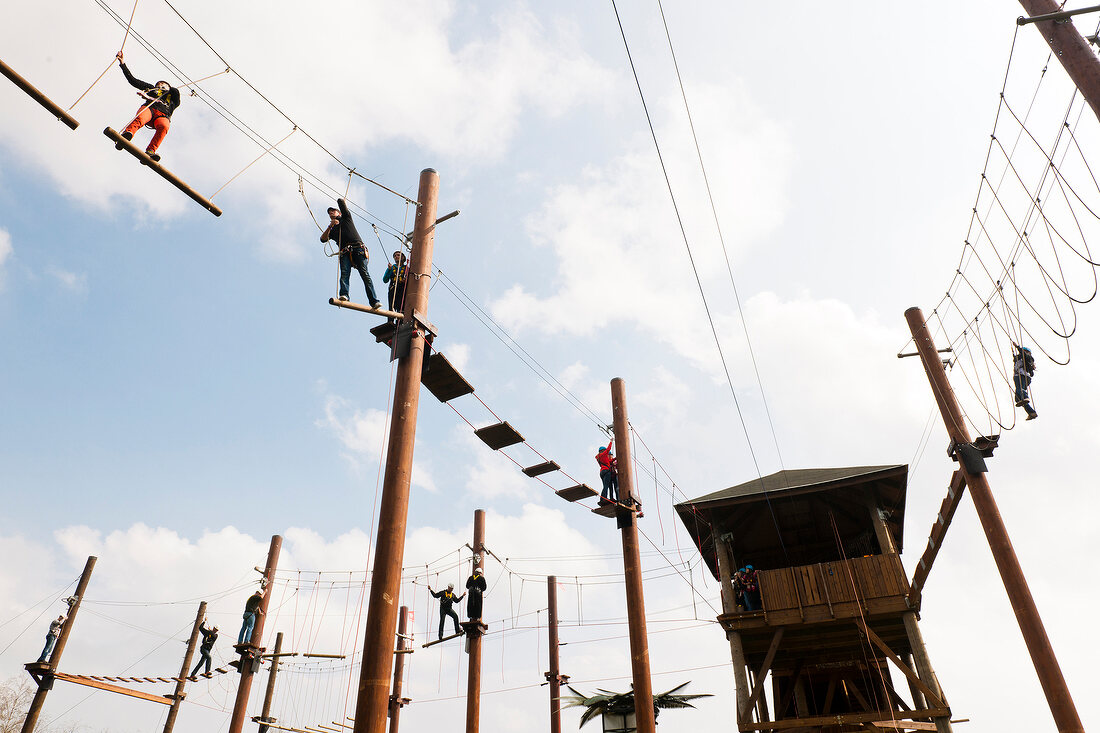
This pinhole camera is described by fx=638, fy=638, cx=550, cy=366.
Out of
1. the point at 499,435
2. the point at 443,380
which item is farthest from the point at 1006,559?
the point at 443,380

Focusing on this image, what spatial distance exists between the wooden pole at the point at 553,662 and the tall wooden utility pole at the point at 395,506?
19.3 m

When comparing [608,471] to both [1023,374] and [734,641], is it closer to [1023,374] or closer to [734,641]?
[734,641]

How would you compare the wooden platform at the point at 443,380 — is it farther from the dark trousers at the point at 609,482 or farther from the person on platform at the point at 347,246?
the dark trousers at the point at 609,482

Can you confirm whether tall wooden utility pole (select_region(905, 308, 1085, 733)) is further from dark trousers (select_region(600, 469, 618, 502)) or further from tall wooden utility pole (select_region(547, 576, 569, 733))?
tall wooden utility pole (select_region(547, 576, 569, 733))

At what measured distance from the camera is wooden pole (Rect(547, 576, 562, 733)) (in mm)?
22812

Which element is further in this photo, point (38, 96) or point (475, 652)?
point (475, 652)

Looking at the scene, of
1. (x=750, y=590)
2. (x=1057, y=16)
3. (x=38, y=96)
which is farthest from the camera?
(x=750, y=590)

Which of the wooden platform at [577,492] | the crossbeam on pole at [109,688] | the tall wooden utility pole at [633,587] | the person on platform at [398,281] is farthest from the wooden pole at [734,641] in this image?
the crossbeam on pole at [109,688]

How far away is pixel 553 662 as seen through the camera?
78.3 ft

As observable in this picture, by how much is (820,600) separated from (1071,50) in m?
11.2

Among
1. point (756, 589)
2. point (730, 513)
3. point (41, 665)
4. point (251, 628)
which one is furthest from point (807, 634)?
point (41, 665)

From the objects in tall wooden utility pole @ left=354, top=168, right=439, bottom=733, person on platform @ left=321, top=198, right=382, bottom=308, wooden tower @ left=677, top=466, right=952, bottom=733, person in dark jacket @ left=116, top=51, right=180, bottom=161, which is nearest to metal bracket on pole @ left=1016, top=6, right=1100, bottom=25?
tall wooden utility pole @ left=354, top=168, right=439, bottom=733

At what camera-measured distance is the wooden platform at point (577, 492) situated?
13.5m

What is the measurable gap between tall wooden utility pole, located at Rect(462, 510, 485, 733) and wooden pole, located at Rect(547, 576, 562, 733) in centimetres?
714
